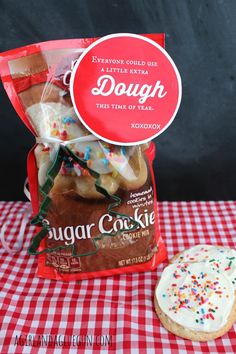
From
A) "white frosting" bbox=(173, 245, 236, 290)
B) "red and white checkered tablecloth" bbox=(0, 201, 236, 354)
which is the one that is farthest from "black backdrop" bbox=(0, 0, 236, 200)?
"white frosting" bbox=(173, 245, 236, 290)

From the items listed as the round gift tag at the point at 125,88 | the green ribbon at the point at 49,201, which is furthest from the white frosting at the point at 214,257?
the round gift tag at the point at 125,88

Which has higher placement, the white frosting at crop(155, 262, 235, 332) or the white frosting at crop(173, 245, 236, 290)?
the white frosting at crop(155, 262, 235, 332)

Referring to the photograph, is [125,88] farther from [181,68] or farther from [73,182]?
[181,68]

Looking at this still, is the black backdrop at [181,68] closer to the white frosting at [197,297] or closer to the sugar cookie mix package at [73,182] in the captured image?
the sugar cookie mix package at [73,182]

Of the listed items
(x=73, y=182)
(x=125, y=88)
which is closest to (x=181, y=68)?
(x=125, y=88)

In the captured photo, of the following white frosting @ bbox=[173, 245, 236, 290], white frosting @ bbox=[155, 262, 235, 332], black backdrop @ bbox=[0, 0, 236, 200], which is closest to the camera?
white frosting @ bbox=[155, 262, 235, 332]

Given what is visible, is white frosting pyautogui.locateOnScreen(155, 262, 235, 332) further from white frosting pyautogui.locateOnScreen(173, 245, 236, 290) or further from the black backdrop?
the black backdrop
